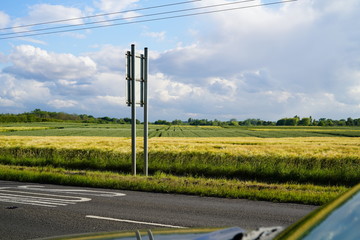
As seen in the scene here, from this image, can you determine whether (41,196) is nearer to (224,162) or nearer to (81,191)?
(81,191)

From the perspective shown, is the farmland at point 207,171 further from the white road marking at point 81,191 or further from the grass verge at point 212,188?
the white road marking at point 81,191

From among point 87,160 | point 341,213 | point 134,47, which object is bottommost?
point 87,160

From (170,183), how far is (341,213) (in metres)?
9.14

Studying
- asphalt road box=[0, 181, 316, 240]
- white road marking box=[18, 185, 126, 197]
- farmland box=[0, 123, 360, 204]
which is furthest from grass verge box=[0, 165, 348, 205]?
white road marking box=[18, 185, 126, 197]

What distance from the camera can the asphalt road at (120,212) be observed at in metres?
5.95

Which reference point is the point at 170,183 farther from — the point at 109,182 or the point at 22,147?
the point at 22,147

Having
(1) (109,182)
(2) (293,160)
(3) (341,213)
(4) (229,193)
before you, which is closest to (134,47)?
(1) (109,182)

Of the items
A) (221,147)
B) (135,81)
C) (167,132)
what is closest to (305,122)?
(167,132)

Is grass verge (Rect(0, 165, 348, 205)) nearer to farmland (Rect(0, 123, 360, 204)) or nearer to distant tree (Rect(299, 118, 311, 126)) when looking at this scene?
farmland (Rect(0, 123, 360, 204))

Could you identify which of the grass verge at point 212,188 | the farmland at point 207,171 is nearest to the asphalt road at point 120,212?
the grass verge at point 212,188

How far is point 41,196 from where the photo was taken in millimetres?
8836

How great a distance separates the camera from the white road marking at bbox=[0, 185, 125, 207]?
26.4 feet

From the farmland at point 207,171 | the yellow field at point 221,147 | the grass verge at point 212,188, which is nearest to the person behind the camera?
the grass verge at point 212,188

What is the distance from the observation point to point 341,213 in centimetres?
121
